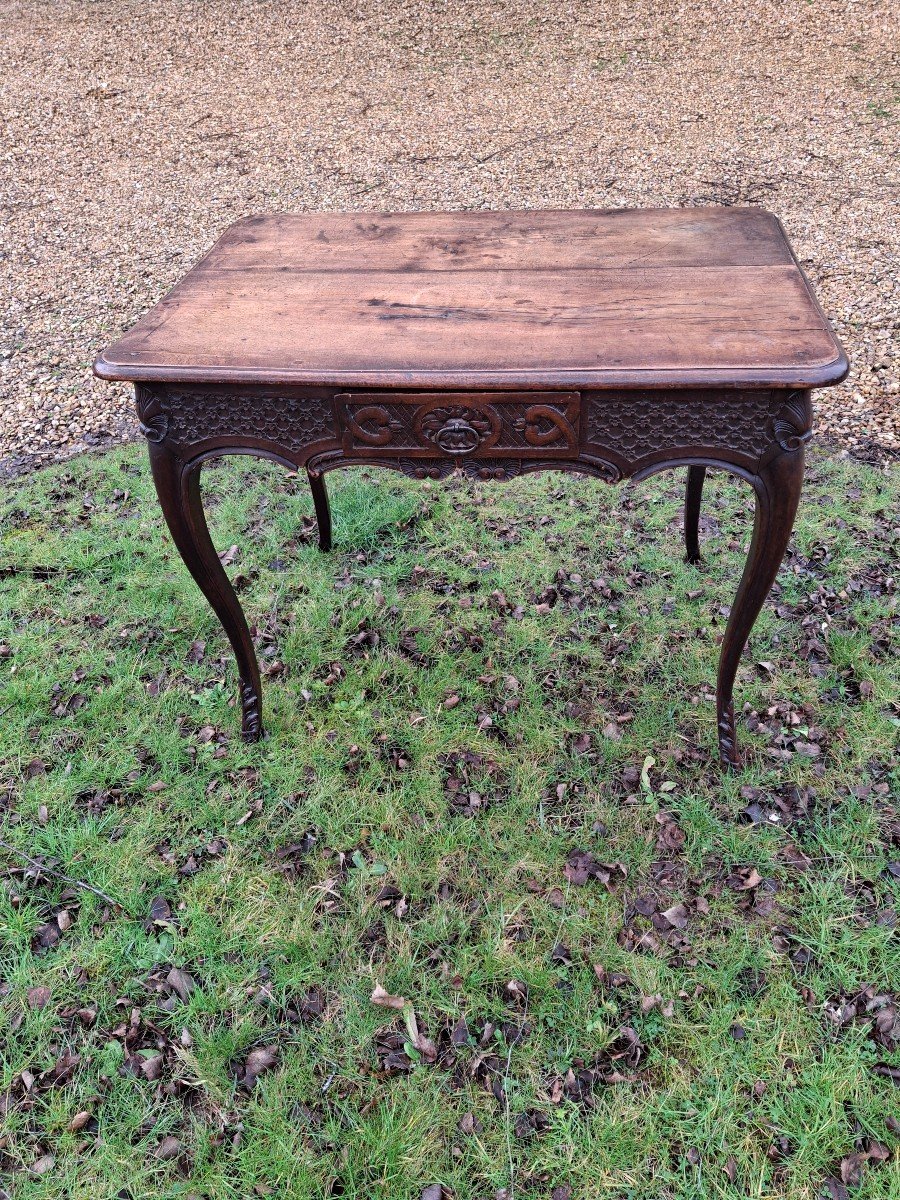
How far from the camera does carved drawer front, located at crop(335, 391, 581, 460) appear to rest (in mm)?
1766

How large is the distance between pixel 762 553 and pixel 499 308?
872 mm

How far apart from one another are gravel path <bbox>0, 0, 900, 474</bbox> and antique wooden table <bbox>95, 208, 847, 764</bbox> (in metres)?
2.27

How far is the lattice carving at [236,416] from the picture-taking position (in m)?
1.86

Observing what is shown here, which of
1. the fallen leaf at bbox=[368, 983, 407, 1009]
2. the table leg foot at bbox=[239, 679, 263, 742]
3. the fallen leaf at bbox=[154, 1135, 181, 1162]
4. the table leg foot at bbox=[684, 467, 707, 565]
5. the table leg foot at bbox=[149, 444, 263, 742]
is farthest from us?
the table leg foot at bbox=[684, 467, 707, 565]

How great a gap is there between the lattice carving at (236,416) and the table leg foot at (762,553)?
1006 millimetres

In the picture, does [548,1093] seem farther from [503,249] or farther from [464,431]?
[503,249]

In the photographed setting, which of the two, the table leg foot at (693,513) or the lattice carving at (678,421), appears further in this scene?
the table leg foot at (693,513)

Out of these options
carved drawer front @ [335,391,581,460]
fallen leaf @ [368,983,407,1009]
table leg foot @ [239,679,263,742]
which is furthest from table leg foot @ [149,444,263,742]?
fallen leaf @ [368,983,407,1009]

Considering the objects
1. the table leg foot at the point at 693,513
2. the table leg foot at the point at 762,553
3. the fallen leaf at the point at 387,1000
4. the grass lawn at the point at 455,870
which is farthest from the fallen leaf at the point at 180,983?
the table leg foot at the point at 693,513

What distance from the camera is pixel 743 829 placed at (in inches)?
87.2

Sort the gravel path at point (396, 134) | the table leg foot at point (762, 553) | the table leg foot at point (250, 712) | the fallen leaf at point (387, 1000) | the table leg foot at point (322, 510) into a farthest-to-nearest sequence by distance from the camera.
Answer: the gravel path at point (396, 134)
the table leg foot at point (322, 510)
the table leg foot at point (250, 712)
the fallen leaf at point (387, 1000)
the table leg foot at point (762, 553)

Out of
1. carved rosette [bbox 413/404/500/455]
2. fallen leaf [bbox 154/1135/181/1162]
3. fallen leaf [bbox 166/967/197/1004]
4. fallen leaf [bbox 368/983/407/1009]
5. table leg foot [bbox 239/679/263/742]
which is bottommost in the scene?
fallen leaf [bbox 154/1135/181/1162]

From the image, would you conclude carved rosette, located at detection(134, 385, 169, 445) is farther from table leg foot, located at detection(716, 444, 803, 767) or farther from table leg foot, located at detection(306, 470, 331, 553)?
table leg foot, located at detection(716, 444, 803, 767)

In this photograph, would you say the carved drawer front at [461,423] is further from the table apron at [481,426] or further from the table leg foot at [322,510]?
the table leg foot at [322,510]
